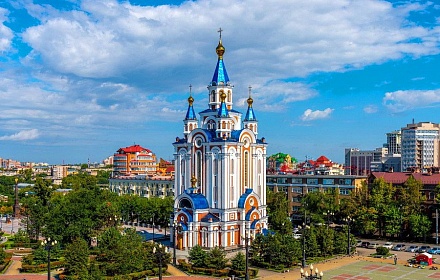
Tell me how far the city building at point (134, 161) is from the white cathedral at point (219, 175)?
6395 centimetres

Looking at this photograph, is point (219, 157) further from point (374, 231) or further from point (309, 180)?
point (309, 180)

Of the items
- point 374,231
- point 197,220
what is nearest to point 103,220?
point 197,220

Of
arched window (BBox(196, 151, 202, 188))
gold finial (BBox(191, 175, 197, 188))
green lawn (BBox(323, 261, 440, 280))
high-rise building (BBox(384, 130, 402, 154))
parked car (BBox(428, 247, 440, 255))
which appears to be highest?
high-rise building (BBox(384, 130, 402, 154))

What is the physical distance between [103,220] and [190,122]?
14052mm

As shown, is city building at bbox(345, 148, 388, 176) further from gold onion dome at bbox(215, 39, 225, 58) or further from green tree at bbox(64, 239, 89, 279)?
green tree at bbox(64, 239, 89, 279)

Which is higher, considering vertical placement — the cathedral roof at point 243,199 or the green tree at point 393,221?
the cathedral roof at point 243,199

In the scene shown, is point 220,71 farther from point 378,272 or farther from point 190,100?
point 378,272

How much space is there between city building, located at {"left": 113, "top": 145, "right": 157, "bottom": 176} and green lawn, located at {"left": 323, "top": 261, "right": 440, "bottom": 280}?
7847cm

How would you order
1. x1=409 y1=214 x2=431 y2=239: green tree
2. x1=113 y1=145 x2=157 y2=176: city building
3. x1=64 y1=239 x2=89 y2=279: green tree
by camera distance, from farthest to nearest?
x1=113 y1=145 x2=157 y2=176: city building
x1=409 y1=214 x2=431 y2=239: green tree
x1=64 y1=239 x2=89 y2=279: green tree

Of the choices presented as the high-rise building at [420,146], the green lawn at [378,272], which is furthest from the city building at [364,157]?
the green lawn at [378,272]

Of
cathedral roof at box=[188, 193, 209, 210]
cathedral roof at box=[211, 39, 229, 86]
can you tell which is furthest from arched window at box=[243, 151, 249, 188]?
cathedral roof at box=[211, 39, 229, 86]

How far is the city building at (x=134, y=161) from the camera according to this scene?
120 metres

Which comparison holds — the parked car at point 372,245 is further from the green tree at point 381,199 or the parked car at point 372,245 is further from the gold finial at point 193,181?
the gold finial at point 193,181

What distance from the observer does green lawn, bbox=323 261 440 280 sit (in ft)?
129
